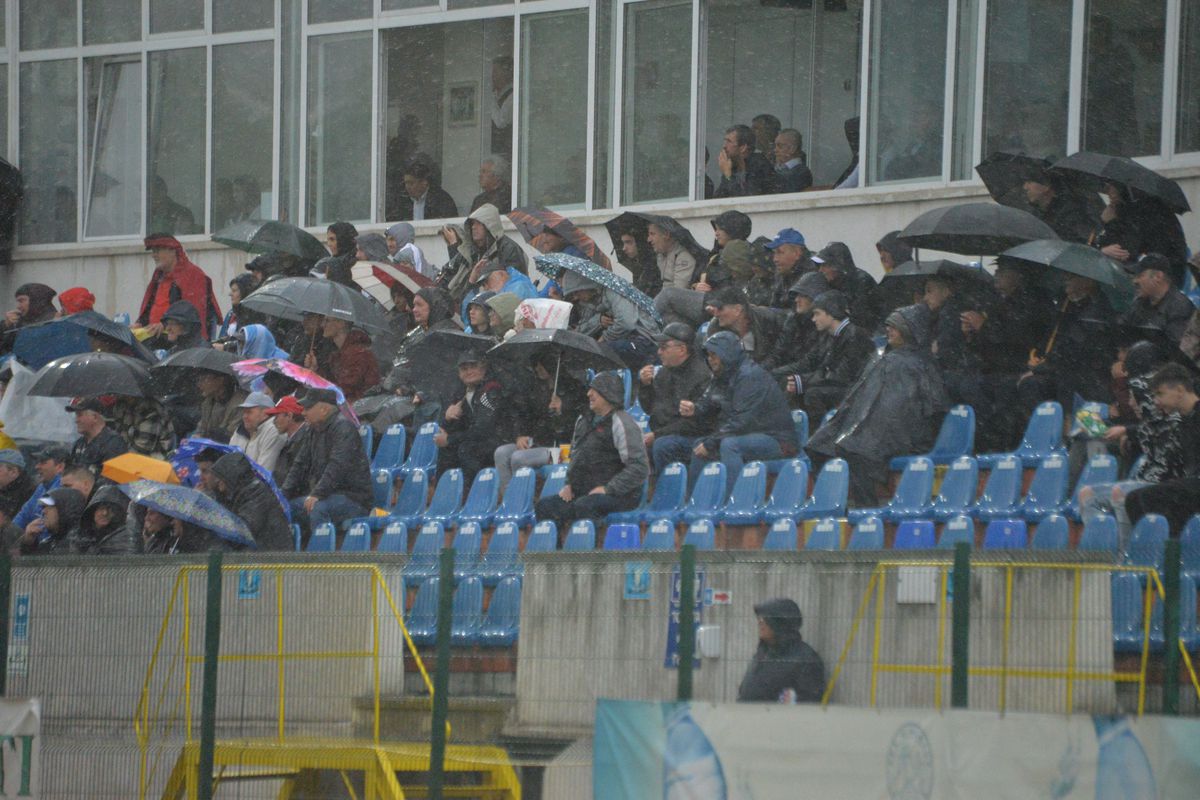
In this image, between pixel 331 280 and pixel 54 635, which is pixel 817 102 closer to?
pixel 331 280

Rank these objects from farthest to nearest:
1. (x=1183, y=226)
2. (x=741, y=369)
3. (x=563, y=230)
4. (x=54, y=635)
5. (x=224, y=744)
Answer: (x=563, y=230), (x=1183, y=226), (x=741, y=369), (x=54, y=635), (x=224, y=744)

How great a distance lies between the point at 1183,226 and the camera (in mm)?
16047

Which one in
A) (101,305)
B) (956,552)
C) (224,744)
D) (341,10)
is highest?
(341,10)

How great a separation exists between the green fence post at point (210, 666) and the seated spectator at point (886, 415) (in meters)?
4.69

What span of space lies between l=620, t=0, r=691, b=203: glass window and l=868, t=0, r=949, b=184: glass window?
2.26m

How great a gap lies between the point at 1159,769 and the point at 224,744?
4.65m

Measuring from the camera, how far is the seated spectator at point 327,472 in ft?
45.8

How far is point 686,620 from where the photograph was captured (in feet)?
28.1

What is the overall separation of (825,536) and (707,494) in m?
1.95

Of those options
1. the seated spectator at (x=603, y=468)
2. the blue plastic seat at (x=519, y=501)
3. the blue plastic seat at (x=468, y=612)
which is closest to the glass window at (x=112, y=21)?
the blue plastic seat at (x=519, y=501)

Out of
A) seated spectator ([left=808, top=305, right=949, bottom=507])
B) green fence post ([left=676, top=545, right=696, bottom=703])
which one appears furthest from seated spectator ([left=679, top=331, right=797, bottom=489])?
green fence post ([left=676, top=545, right=696, bottom=703])

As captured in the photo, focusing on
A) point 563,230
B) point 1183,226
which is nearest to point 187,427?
point 563,230

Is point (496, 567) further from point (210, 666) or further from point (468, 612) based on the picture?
point (210, 666)

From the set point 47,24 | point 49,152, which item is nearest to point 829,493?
point 49,152
